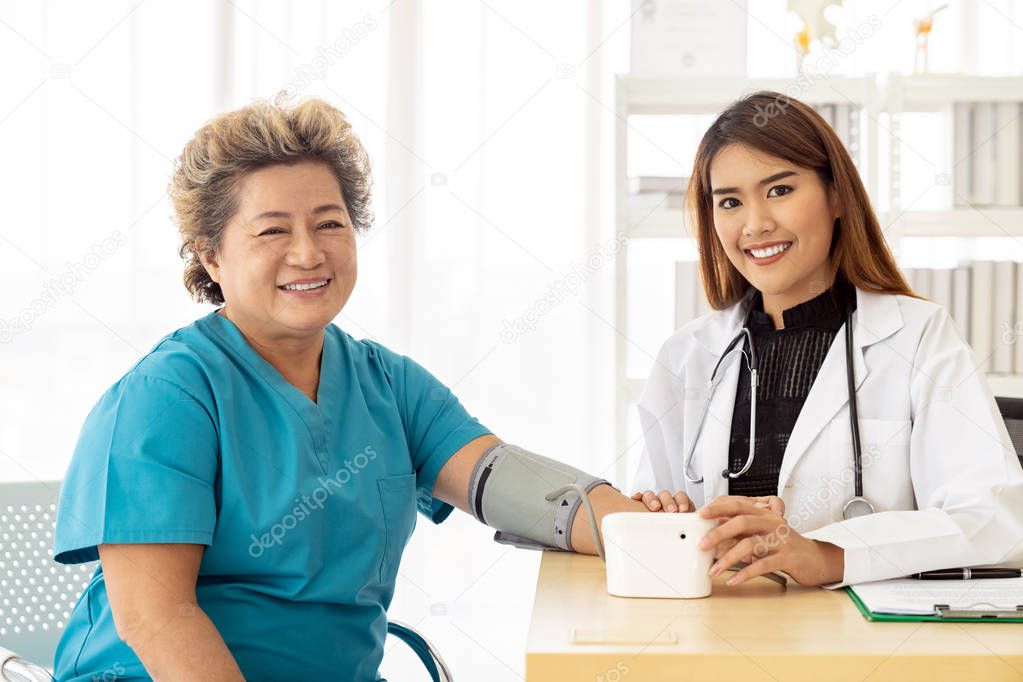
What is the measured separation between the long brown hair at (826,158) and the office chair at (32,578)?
935 millimetres

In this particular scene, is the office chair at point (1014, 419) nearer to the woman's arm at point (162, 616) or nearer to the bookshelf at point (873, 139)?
the bookshelf at point (873, 139)

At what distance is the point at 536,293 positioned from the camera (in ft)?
10.2

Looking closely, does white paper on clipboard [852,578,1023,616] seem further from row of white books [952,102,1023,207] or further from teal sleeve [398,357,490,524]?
row of white books [952,102,1023,207]

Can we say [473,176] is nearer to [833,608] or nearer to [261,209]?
[261,209]

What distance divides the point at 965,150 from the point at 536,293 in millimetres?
1239

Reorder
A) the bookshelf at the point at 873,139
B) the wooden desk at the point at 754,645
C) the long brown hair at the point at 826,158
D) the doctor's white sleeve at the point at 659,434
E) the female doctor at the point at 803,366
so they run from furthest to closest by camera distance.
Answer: the bookshelf at the point at 873,139, the doctor's white sleeve at the point at 659,434, the long brown hair at the point at 826,158, the female doctor at the point at 803,366, the wooden desk at the point at 754,645

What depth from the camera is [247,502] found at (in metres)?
1.30

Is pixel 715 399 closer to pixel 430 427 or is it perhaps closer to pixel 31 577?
pixel 430 427

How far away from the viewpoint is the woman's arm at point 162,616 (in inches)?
46.7

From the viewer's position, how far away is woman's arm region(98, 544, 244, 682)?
1186mm

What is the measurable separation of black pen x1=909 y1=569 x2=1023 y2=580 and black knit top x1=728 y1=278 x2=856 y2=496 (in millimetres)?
433

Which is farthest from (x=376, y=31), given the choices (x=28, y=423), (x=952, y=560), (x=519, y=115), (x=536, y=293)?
(x=952, y=560)

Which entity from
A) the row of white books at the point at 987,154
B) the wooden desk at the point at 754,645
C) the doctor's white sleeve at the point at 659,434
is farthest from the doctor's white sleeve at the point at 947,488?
the row of white books at the point at 987,154

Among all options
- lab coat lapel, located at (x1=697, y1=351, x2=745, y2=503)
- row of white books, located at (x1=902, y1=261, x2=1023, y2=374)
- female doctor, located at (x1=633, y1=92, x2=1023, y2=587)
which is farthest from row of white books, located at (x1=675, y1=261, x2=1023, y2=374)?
lab coat lapel, located at (x1=697, y1=351, x2=745, y2=503)
